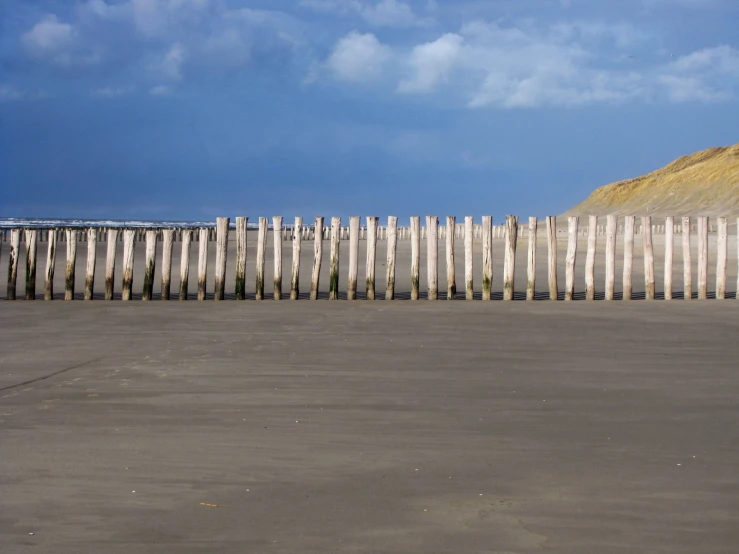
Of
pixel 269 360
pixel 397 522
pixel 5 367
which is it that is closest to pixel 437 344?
pixel 269 360

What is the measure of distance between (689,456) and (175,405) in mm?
2681

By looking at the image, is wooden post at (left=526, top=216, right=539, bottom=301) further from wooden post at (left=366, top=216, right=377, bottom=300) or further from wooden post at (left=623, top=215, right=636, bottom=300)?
wooden post at (left=366, top=216, right=377, bottom=300)

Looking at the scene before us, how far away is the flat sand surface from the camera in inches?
118

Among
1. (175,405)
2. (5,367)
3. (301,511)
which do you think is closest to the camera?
(301,511)

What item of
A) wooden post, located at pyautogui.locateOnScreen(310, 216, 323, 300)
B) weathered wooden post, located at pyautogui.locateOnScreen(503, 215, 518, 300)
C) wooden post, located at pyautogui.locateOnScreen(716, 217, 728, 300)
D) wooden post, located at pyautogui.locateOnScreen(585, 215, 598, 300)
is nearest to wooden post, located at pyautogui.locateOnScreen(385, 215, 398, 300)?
wooden post, located at pyautogui.locateOnScreen(310, 216, 323, 300)

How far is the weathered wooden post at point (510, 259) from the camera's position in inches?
443

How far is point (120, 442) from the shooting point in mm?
4133

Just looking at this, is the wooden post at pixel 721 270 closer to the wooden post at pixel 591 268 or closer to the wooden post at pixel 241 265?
the wooden post at pixel 591 268

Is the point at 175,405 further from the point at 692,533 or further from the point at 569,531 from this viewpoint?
the point at 692,533

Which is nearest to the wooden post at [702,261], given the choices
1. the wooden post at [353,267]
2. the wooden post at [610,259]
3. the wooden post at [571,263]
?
the wooden post at [610,259]

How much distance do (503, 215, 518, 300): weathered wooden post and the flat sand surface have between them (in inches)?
131

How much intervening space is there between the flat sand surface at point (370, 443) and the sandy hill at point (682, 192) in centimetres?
6261

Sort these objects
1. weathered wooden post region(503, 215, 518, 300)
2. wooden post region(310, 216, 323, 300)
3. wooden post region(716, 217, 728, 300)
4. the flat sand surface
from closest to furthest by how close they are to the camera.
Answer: the flat sand surface
weathered wooden post region(503, 215, 518, 300)
wooden post region(310, 216, 323, 300)
wooden post region(716, 217, 728, 300)

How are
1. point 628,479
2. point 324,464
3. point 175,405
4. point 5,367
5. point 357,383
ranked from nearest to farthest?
point 628,479 < point 324,464 < point 175,405 < point 357,383 < point 5,367
